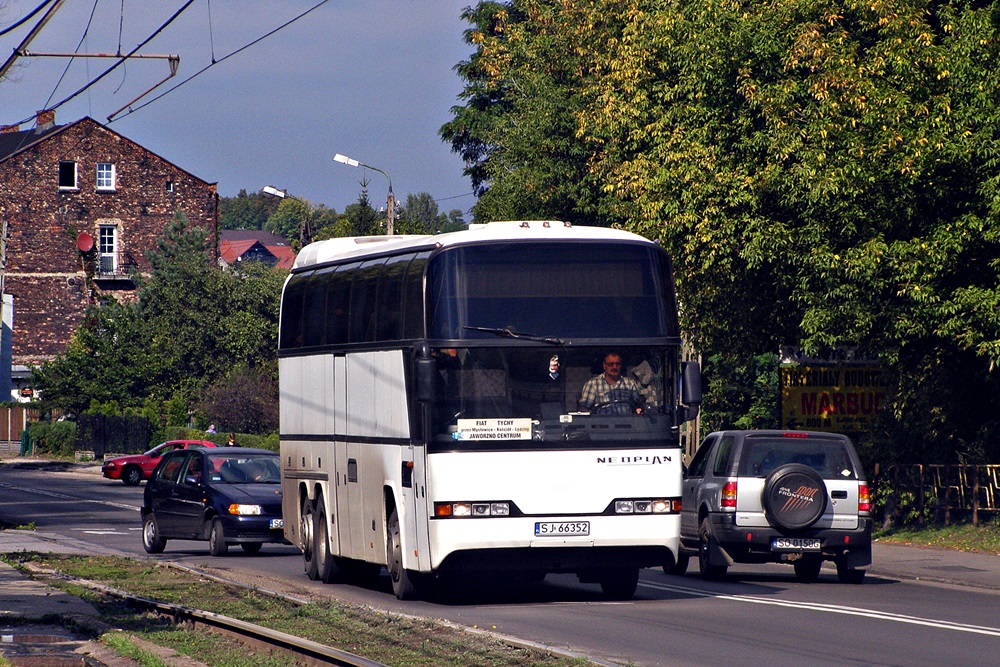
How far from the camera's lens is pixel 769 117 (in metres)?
25.3

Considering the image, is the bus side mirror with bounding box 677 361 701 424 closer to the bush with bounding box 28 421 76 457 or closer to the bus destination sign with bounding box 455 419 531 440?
the bus destination sign with bounding box 455 419 531 440

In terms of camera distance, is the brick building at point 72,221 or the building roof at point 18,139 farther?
the building roof at point 18,139

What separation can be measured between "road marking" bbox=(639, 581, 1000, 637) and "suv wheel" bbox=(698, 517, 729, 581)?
0.93 meters

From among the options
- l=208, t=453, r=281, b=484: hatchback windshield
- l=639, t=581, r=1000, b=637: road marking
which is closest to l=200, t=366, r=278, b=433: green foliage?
l=208, t=453, r=281, b=484: hatchback windshield

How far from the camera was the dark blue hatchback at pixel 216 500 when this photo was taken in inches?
926

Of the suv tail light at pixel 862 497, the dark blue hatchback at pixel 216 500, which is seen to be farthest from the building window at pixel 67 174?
the suv tail light at pixel 862 497

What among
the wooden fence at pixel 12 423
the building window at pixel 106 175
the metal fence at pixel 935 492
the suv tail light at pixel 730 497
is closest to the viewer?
the suv tail light at pixel 730 497

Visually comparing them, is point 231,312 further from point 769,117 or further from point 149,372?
point 769,117

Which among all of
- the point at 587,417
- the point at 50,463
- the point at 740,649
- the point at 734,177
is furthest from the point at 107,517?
the point at 50,463

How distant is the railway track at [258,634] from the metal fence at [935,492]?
13.6 meters

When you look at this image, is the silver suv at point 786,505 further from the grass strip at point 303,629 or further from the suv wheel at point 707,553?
the grass strip at point 303,629

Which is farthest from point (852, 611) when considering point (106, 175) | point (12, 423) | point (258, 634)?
point (106, 175)

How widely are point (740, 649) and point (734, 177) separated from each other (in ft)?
48.7

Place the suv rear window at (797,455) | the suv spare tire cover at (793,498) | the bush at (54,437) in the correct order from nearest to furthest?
the suv spare tire cover at (793,498), the suv rear window at (797,455), the bush at (54,437)
